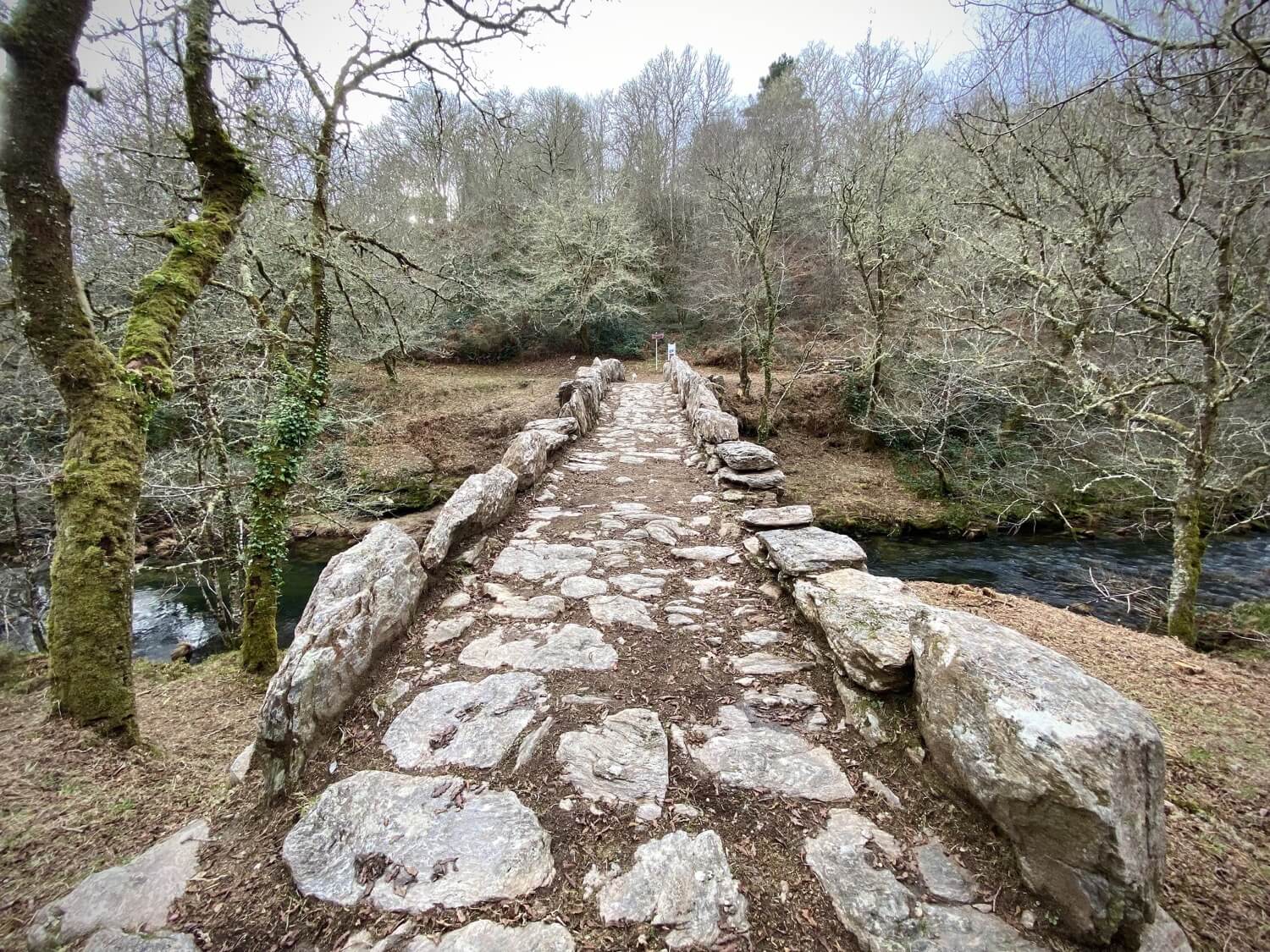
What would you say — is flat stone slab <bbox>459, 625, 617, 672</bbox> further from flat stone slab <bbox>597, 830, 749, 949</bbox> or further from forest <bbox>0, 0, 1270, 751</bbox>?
forest <bbox>0, 0, 1270, 751</bbox>

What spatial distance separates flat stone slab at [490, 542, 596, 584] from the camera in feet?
11.2

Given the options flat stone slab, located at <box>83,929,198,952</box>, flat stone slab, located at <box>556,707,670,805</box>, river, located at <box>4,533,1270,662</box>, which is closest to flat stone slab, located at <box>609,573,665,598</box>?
flat stone slab, located at <box>556,707,670,805</box>

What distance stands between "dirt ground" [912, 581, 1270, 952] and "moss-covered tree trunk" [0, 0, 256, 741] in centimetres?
471

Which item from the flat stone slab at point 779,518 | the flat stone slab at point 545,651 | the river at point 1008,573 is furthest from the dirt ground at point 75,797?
the river at point 1008,573

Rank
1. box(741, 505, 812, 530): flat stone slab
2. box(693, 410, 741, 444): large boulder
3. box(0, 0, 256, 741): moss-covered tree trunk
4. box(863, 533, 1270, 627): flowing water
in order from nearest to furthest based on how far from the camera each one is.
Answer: box(0, 0, 256, 741): moss-covered tree trunk
box(741, 505, 812, 530): flat stone slab
box(693, 410, 741, 444): large boulder
box(863, 533, 1270, 627): flowing water

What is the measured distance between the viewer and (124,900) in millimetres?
1435

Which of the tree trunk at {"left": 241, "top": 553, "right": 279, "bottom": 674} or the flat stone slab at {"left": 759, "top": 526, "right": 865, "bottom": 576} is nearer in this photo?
the flat stone slab at {"left": 759, "top": 526, "right": 865, "bottom": 576}

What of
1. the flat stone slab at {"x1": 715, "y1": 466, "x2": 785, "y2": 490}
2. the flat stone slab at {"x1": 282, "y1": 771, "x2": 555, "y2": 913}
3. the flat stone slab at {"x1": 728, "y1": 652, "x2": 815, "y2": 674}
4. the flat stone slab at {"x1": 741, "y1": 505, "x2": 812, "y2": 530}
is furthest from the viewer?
the flat stone slab at {"x1": 715, "y1": 466, "x2": 785, "y2": 490}

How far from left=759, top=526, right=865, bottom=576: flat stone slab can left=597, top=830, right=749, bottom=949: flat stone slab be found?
1611mm

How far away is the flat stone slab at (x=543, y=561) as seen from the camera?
3.40m

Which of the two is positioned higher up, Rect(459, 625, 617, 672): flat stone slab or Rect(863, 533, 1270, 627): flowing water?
Rect(459, 625, 617, 672): flat stone slab

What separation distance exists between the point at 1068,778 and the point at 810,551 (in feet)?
5.76

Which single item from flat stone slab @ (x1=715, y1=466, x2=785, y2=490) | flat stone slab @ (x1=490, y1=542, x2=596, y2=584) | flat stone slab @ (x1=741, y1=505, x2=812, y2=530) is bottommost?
flat stone slab @ (x1=490, y1=542, x2=596, y2=584)

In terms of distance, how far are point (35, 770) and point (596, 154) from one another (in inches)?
998
